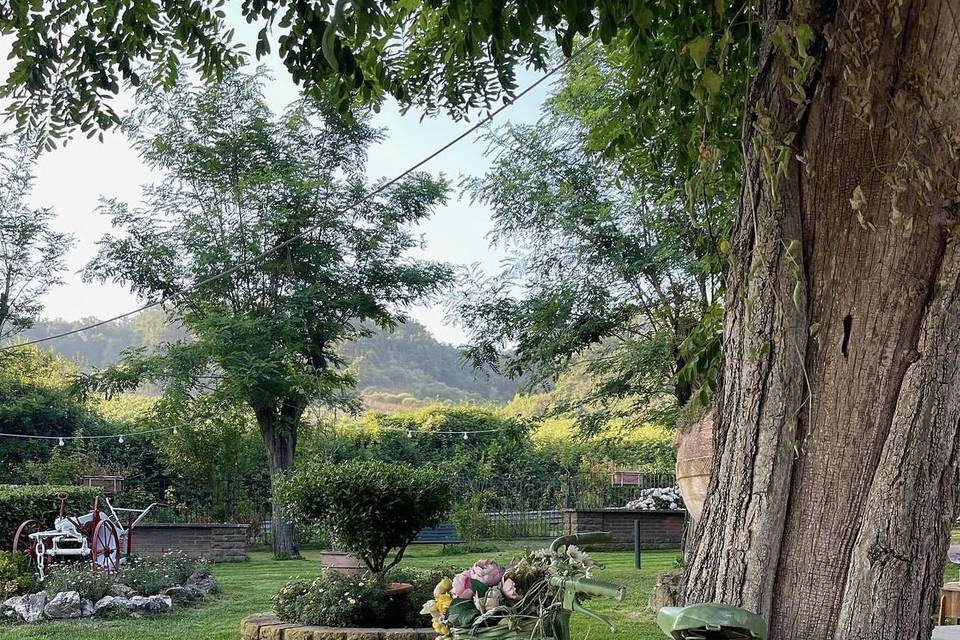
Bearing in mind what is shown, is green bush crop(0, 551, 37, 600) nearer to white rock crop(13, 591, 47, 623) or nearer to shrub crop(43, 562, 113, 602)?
shrub crop(43, 562, 113, 602)

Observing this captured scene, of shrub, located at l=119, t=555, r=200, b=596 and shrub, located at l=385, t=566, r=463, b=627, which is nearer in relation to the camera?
shrub, located at l=385, t=566, r=463, b=627

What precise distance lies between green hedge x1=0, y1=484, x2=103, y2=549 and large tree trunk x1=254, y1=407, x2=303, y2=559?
3.69 meters

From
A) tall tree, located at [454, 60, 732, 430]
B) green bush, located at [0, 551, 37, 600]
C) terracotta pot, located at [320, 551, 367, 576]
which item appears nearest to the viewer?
terracotta pot, located at [320, 551, 367, 576]

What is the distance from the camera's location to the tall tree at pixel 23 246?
17359 millimetres

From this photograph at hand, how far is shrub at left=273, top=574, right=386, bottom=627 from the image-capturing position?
5.54 meters

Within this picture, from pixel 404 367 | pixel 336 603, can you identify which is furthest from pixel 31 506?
pixel 404 367

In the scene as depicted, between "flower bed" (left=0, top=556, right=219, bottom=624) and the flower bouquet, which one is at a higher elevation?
the flower bouquet

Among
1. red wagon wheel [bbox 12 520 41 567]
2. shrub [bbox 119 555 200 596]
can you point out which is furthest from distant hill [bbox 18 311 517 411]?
shrub [bbox 119 555 200 596]

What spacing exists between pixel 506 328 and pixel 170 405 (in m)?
5.08

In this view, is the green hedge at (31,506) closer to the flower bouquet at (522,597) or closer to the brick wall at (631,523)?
the brick wall at (631,523)

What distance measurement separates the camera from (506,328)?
43.3 ft

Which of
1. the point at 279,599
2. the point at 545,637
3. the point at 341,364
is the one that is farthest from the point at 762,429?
the point at 341,364

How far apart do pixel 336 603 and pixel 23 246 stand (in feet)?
47.3

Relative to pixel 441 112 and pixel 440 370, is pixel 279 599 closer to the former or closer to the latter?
pixel 441 112
